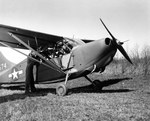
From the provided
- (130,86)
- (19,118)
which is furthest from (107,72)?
(19,118)

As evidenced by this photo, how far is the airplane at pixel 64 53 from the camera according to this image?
7.71 metres

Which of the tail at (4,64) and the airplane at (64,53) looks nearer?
the airplane at (64,53)

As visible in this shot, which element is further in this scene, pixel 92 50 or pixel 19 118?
pixel 92 50

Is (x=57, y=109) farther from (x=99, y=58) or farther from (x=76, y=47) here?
(x=76, y=47)

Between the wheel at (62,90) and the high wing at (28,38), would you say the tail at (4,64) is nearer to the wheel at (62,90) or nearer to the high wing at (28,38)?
the high wing at (28,38)

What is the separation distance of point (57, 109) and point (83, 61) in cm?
314

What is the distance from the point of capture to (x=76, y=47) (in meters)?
8.48

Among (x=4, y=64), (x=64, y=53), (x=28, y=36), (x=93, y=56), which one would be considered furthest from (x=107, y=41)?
(x=4, y=64)

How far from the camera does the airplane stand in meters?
7.71

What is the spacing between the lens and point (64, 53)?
350 inches

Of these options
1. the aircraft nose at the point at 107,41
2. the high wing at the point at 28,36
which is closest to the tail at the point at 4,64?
the high wing at the point at 28,36

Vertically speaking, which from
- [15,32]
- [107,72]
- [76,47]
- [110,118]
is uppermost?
[15,32]

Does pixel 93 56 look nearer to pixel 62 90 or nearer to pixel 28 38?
pixel 62 90

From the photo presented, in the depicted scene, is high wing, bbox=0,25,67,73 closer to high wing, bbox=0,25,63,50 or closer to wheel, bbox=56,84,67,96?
high wing, bbox=0,25,63,50
